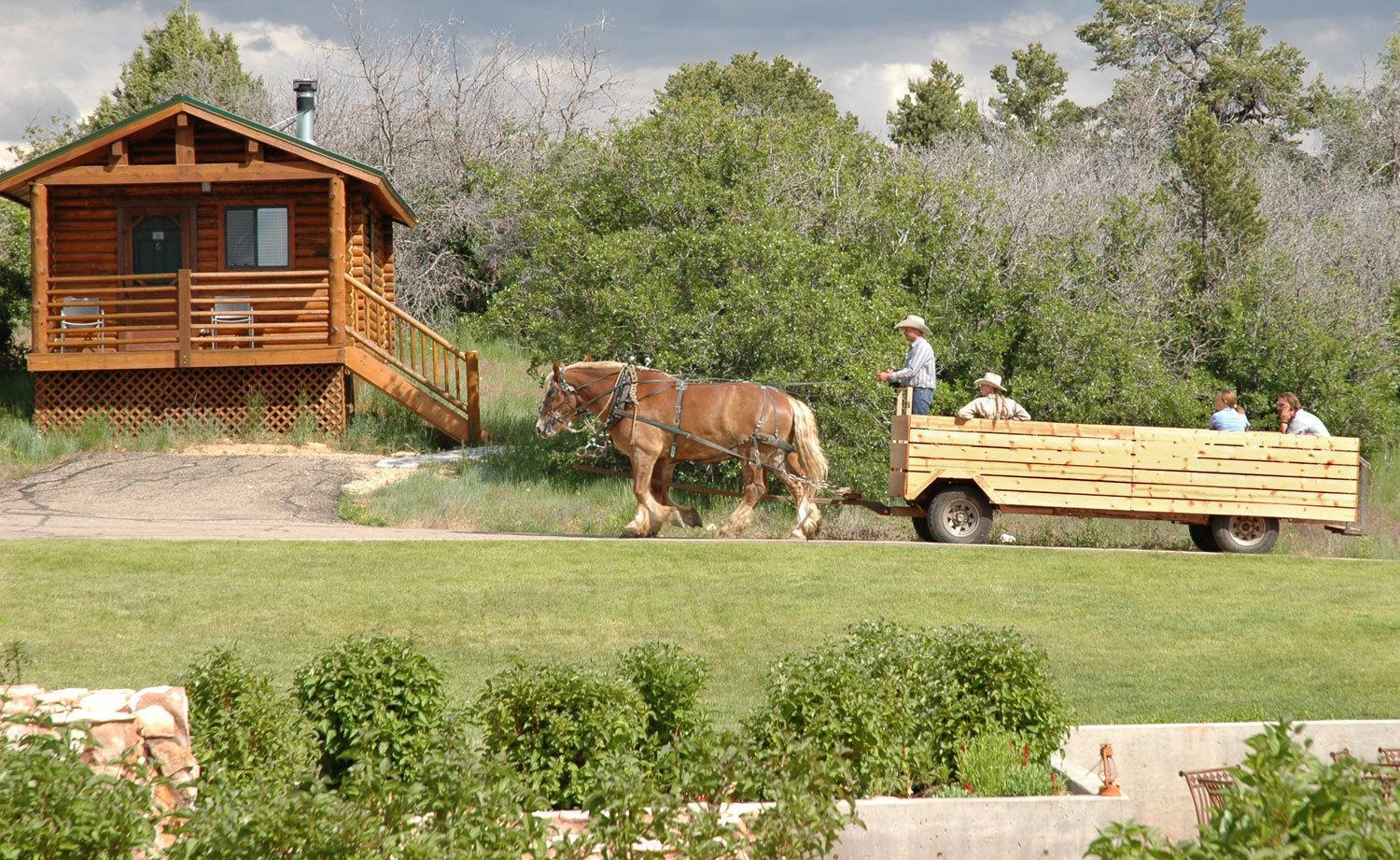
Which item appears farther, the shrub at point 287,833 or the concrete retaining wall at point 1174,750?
the concrete retaining wall at point 1174,750

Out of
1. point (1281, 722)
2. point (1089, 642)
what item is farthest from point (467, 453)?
point (1281, 722)

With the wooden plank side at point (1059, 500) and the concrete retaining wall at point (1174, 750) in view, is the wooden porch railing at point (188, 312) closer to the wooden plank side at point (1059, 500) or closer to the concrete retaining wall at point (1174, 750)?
the wooden plank side at point (1059, 500)

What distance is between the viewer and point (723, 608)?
11812mm

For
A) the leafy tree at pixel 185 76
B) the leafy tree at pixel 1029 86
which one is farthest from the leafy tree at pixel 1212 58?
the leafy tree at pixel 185 76

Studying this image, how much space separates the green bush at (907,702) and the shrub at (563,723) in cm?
64

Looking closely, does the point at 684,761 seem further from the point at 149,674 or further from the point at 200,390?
the point at 200,390

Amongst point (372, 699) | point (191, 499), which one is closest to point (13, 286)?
point (191, 499)

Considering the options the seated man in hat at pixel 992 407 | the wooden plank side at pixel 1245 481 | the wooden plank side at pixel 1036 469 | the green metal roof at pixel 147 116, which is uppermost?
the green metal roof at pixel 147 116

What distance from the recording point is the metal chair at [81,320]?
22641 mm

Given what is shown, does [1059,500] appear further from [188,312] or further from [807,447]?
[188,312]

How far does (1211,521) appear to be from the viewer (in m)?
16.3

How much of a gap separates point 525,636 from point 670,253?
35.6 feet

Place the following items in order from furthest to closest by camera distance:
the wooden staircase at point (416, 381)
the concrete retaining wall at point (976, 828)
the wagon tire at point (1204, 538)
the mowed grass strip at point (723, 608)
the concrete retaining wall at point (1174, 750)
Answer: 1. the wooden staircase at point (416, 381)
2. the wagon tire at point (1204, 538)
3. the mowed grass strip at point (723, 608)
4. the concrete retaining wall at point (1174, 750)
5. the concrete retaining wall at point (976, 828)

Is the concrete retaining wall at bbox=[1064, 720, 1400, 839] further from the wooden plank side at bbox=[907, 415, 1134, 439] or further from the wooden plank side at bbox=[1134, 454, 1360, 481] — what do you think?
the wooden plank side at bbox=[1134, 454, 1360, 481]
